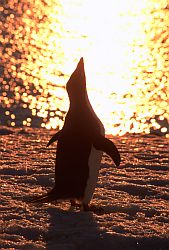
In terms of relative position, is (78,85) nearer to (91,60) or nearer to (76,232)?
(76,232)

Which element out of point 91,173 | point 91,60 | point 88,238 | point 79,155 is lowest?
point 88,238

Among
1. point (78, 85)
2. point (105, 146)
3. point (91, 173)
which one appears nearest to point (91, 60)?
point (78, 85)

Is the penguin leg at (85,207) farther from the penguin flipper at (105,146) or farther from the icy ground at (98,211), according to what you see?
the penguin flipper at (105,146)

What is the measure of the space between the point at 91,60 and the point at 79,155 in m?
12.7

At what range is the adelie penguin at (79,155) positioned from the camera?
237 inches

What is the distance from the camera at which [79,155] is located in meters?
6.06

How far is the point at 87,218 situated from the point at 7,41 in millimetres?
15102

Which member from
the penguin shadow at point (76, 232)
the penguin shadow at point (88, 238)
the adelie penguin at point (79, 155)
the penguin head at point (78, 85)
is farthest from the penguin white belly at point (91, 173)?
the penguin head at point (78, 85)

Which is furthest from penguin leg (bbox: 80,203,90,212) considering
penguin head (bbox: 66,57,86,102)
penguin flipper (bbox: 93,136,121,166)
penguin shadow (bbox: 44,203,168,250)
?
penguin head (bbox: 66,57,86,102)

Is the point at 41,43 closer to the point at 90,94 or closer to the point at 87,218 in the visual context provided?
the point at 90,94

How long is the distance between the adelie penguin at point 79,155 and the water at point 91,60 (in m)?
5.08


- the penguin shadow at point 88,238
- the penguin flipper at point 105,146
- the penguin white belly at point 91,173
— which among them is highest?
the penguin flipper at point 105,146

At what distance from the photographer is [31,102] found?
13.2m

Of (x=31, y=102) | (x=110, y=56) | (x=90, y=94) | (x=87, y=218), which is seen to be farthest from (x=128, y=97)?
(x=87, y=218)
